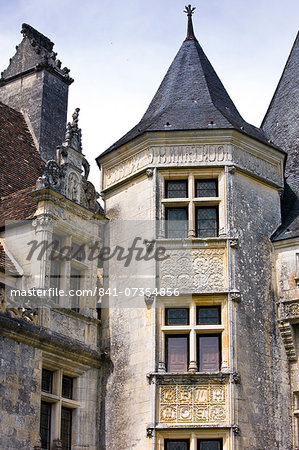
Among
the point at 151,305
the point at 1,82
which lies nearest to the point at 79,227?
the point at 151,305

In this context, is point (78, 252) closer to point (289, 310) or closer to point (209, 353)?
point (209, 353)

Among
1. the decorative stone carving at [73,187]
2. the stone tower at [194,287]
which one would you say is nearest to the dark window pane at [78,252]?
the stone tower at [194,287]

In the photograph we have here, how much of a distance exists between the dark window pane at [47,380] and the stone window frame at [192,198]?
10.6ft

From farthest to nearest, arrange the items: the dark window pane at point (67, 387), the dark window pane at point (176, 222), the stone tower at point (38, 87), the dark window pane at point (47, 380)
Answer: the stone tower at point (38, 87), the dark window pane at point (176, 222), the dark window pane at point (67, 387), the dark window pane at point (47, 380)

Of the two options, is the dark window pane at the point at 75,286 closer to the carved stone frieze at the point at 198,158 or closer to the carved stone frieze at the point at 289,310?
the carved stone frieze at the point at 198,158

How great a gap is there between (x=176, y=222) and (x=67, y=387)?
12.0 feet

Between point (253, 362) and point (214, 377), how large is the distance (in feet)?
2.79

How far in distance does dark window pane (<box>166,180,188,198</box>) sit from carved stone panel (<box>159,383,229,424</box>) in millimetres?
3768

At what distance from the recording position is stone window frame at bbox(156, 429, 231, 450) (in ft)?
48.1

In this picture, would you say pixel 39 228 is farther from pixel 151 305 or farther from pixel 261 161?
pixel 261 161

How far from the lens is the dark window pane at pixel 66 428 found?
50.0ft

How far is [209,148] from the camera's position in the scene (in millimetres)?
16734

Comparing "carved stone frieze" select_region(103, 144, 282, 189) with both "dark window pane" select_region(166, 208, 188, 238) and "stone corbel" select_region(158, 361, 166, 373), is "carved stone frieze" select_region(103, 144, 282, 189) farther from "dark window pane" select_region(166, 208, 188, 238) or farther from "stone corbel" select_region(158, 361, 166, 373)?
"stone corbel" select_region(158, 361, 166, 373)

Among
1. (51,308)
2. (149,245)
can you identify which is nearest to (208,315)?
(149,245)
